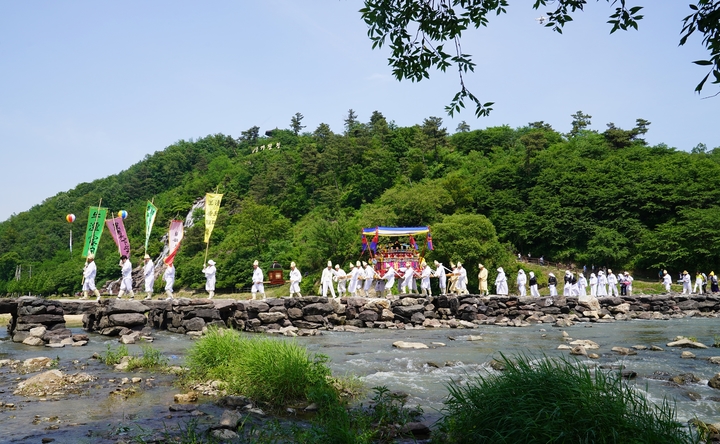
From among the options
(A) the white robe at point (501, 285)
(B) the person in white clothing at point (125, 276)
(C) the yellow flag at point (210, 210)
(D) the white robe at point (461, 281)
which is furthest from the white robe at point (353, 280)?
(B) the person in white clothing at point (125, 276)

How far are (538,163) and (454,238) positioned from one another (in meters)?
30.3

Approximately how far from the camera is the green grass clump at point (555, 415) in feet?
15.2

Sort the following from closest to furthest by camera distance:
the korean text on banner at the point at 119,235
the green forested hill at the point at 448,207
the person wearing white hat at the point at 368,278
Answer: the korean text on banner at the point at 119,235
the person wearing white hat at the point at 368,278
the green forested hill at the point at 448,207

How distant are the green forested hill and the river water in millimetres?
24480

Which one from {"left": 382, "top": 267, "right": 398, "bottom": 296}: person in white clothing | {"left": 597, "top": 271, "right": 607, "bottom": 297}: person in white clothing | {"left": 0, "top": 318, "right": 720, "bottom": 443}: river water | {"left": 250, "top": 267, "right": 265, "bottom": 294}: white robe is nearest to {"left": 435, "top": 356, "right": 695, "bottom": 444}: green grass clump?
{"left": 0, "top": 318, "right": 720, "bottom": 443}: river water

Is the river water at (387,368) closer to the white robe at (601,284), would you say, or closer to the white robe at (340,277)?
the white robe at (340,277)

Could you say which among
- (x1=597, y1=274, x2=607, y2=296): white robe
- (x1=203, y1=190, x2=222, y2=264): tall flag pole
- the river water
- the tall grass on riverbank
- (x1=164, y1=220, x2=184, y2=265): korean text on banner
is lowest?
the river water

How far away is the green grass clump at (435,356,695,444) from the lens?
4629mm

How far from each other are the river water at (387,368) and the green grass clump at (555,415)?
1.91m

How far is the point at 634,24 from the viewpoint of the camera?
6.15 meters

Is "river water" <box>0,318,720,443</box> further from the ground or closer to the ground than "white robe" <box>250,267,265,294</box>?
closer to the ground

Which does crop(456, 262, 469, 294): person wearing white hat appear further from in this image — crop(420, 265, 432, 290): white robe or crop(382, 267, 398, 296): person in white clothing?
crop(382, 267, 398, 296): person in white clothing

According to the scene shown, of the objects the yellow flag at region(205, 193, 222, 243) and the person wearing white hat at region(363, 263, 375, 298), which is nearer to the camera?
the yellow flag at region(205, 193, 222, 243)

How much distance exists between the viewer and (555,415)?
4.82 m
